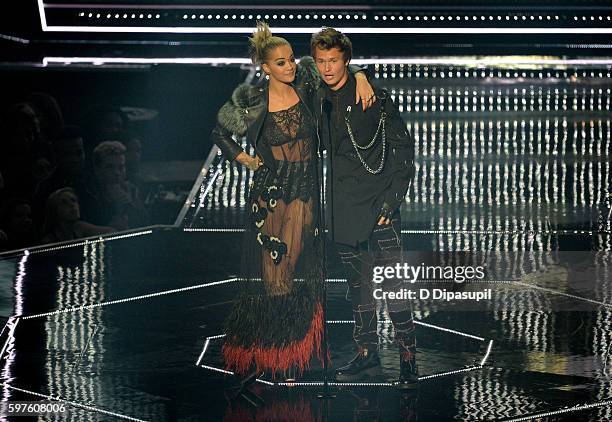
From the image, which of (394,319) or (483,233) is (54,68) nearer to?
(483,233)

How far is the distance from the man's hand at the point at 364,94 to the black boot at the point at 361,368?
851 mm

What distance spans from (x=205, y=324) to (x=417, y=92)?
526 centimetres

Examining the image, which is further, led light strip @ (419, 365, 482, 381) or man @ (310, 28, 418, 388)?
led light strip @ (419, 365, 482, 381)

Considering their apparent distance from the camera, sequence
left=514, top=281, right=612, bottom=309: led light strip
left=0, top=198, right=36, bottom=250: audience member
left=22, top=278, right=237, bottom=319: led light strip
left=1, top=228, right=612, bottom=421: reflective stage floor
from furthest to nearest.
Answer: left=0, top=198, right=36, bottom=250: audience member, left=514, top=281, right=612, bottom=309: led light strip, left=22, top=278, right=237, bottom=319: led light strip, left=1, top=228, right=612, bottom=421: reflective stage floor

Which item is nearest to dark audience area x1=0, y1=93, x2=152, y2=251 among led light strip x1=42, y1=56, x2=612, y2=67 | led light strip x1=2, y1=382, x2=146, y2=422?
led light strip x1=42, y1=56, x2=612, y2=67

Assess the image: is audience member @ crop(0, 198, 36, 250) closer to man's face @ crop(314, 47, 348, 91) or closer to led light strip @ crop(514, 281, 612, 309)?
led light strip @ crop(514, 281, 612, 309)

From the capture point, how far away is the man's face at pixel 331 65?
178 inches

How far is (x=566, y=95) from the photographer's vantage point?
10.3 meters

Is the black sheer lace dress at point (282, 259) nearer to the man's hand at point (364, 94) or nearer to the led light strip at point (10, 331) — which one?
the man's hand at point (364, 94)

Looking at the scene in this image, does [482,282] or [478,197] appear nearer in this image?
[482,282]

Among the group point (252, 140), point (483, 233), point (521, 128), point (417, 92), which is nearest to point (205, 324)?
point (252, 140)

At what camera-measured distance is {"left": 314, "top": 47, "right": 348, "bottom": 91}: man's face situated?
4.53m

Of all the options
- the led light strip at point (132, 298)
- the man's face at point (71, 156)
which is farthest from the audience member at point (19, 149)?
the led light strip at point (132, 298)

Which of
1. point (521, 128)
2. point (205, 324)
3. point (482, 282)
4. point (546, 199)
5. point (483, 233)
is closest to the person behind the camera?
point (205, 324)
